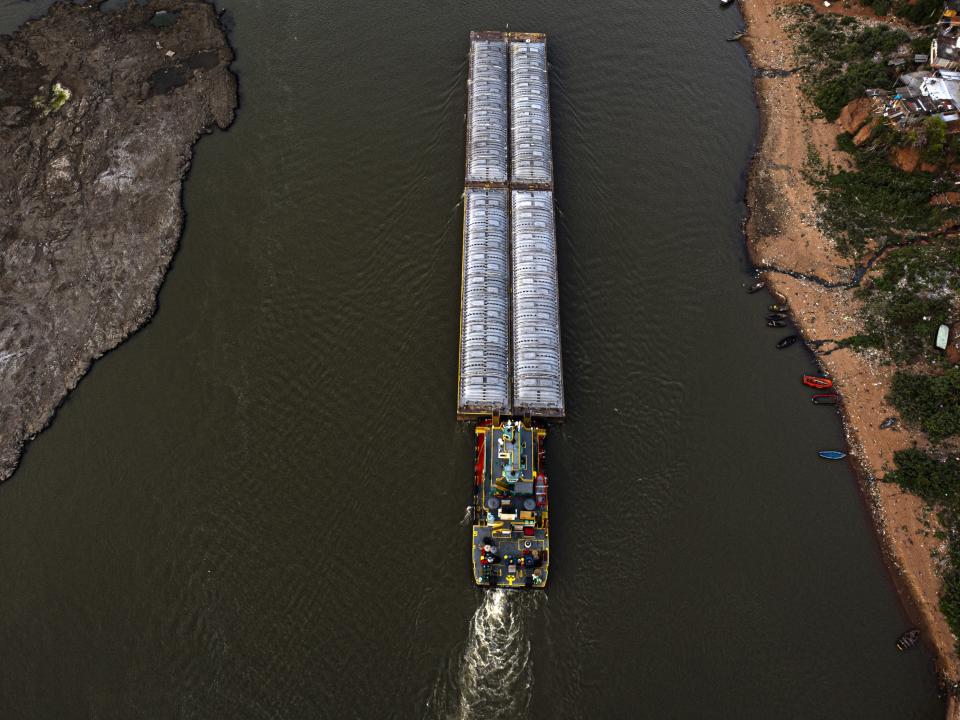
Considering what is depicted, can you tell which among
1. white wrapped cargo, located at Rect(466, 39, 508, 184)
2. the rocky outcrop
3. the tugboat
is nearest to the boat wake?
the tugboat

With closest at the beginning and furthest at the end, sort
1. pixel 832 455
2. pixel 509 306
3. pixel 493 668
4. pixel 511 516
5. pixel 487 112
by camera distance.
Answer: pixel 493 668
pixel 511 516
pixel 832 455
pixel 509 306
pixel 487 112

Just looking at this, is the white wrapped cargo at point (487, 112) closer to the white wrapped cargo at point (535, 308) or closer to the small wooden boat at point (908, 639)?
the white wrapped cargo at point (535, 308)

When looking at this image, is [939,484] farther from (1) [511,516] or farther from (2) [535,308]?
(2) [535,308]

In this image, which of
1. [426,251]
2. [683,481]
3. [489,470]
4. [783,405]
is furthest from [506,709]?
[426,251]

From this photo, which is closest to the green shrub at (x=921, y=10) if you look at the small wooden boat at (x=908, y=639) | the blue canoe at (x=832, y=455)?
the blue canoe at (x=832, y=455)

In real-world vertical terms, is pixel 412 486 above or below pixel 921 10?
below

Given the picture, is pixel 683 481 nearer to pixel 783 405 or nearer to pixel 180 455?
pixel 783 405

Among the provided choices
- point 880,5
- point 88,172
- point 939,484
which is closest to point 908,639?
point 939,484
